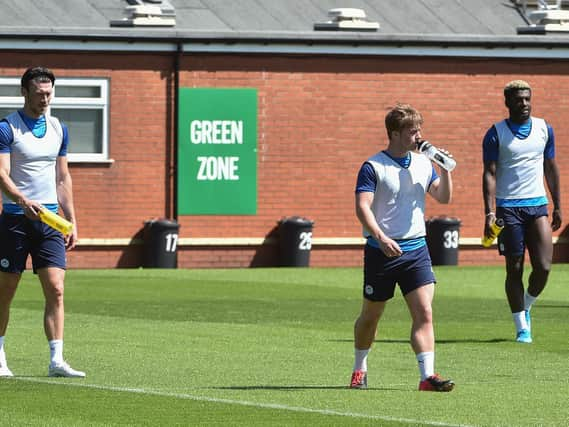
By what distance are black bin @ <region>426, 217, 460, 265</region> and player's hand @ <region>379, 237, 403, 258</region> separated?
1837cm

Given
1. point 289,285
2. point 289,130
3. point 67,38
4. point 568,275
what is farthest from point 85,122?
point 568,275

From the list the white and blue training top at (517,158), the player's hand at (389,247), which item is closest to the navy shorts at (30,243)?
the player's hand at (389,247)

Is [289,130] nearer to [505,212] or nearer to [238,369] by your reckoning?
[505,212]

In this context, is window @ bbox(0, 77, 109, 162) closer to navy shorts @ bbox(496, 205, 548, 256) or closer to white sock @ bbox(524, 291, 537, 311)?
white sock @ bbox(524, 291, 537, 311)

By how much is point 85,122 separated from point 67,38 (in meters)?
1.42

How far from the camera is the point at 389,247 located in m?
11.5

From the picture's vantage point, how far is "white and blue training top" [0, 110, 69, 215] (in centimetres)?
1255

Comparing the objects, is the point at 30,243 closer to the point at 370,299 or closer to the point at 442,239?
the point at 370,299

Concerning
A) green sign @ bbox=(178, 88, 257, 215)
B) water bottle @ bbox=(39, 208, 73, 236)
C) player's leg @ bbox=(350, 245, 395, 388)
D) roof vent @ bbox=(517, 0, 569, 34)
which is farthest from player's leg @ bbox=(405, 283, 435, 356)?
roof vent @ bbox=(517, 0, 569, 34)

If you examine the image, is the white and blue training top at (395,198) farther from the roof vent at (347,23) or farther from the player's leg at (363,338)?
the roof vent at (347,23)

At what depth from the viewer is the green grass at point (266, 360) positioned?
10.8m

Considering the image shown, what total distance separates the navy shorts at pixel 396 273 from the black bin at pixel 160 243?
1666 cm

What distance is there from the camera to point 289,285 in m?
24.4

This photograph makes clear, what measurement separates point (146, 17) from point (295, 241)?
4423mm
